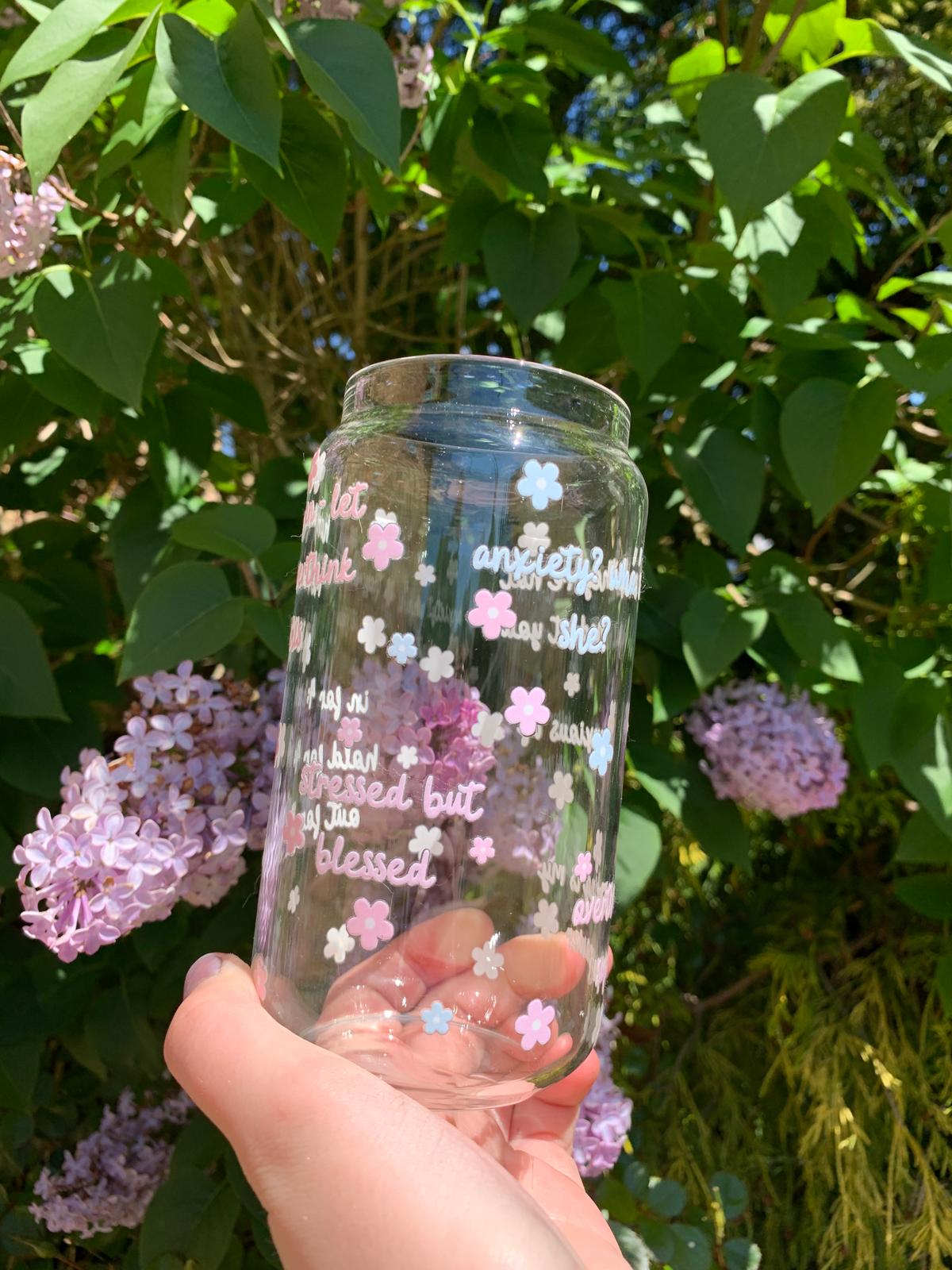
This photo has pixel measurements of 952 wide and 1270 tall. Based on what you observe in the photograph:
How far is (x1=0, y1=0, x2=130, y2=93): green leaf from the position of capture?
591mm

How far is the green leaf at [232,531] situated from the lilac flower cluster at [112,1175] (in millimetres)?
641

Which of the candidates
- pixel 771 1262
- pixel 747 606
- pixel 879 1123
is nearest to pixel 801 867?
pixel 879 1123

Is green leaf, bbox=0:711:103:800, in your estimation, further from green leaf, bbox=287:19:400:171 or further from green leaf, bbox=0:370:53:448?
green leaf, bbox=287:19:400:171

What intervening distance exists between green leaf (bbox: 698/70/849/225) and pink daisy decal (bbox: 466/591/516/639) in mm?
376

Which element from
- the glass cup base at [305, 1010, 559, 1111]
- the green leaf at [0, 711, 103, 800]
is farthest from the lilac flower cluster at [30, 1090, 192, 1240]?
the glass cup base at [305, 1010, 559, 1111]

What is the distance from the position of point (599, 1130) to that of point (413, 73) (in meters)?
0.99

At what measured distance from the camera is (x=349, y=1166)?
473 mm

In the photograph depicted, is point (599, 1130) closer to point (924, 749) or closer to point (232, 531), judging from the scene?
point (924, 749)

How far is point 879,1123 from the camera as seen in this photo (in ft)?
4.60

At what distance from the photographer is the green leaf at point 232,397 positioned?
1.05 metres

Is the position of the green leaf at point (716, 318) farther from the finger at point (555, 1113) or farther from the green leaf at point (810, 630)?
the finger at point (555, 1113)

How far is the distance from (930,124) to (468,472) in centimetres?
144

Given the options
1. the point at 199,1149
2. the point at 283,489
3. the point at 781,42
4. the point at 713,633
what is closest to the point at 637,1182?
the point at 199,1149

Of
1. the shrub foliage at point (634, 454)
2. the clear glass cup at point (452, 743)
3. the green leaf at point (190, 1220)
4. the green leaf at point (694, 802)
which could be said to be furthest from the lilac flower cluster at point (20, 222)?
the green leaf at point (190, 1220)
